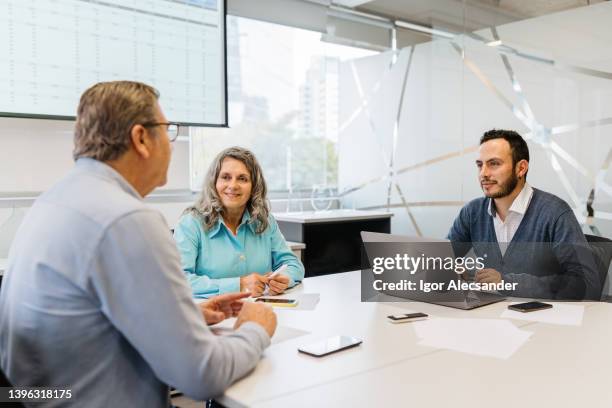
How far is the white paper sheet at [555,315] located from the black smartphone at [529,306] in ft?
0.05

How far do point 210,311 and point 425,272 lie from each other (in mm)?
846

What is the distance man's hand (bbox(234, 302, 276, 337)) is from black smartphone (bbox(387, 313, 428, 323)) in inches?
18.7

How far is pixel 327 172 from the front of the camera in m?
5.67

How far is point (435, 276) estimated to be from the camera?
207 centimetres

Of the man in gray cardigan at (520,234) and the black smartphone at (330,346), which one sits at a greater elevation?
the man in gray cardigan at (520,234)

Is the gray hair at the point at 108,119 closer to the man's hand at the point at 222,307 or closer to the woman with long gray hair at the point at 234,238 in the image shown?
the man's hand at the point at 222,307

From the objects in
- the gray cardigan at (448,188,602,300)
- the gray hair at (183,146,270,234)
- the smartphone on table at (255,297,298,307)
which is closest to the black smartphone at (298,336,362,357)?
the smartphone on table at (255,297,298,307)

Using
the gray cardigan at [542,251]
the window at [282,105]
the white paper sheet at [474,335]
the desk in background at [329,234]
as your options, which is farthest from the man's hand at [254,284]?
the window at [282,105]

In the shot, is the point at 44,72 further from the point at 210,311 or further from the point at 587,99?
the point at 587,99

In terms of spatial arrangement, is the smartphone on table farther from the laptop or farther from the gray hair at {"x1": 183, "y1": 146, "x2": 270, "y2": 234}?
the gray hair at {"x1": 183, "y1": 146, "x2": 270, "y2": 234}

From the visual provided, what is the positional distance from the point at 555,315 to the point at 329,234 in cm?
287

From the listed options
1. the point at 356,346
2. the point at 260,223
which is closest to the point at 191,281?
the point at 260,223

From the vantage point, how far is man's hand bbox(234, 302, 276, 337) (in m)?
1.51

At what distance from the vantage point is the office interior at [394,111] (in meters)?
3.62
